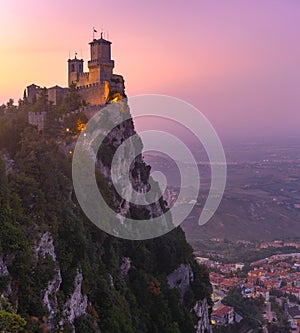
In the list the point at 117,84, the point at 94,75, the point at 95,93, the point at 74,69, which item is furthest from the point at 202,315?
the point at 74,69

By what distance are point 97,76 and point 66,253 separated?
16.7 meters

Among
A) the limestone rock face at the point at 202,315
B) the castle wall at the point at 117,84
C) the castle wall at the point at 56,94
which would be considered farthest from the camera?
the castle wall at the point at 117,84

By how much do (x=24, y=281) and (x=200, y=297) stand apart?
58.5ft

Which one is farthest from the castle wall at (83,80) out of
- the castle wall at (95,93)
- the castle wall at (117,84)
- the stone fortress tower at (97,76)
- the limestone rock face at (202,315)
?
the limestone rock face at (202,315)

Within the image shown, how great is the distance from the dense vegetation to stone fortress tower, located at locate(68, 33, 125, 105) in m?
1.20

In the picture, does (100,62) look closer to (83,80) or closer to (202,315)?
(83,80)

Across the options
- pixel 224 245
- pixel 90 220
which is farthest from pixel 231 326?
pixel 224 245

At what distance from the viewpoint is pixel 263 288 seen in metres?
53.0

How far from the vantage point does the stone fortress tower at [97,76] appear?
29.3m

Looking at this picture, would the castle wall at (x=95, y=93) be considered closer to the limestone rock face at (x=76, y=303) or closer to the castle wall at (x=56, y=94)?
the castle wall at (x=56, y=94)

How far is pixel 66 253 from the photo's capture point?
16234mm

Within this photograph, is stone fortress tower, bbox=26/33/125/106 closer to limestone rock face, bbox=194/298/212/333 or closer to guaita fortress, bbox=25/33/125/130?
guaita fortress, bbox=25/33/125/130

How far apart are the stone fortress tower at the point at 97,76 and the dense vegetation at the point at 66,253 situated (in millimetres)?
1204

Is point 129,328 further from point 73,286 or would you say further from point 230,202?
point 230,202
